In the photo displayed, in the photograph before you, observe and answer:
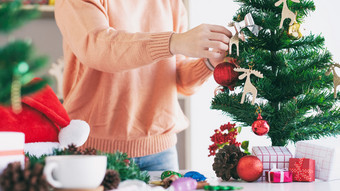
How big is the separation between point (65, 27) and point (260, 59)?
25.0 inches

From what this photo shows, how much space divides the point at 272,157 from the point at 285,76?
0.66ft

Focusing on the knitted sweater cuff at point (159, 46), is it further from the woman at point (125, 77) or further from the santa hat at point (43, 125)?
the santa hat at point (43, 125)

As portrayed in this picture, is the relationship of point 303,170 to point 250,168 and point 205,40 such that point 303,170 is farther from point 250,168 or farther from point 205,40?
point 205,40

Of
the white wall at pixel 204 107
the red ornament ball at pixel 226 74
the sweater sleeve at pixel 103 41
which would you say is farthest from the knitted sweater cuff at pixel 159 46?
the white wall at pixel 204 107

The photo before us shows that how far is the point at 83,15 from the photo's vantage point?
109 cm

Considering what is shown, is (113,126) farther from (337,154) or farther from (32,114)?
(337,154)

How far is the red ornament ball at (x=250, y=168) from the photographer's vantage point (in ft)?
2.66

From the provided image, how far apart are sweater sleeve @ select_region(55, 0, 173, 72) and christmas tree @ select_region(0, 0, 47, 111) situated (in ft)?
1.92

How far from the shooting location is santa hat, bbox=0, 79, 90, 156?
0.76 m

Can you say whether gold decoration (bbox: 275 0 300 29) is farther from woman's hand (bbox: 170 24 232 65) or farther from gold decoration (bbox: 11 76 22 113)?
gold decoration (bbox: 11 76 22 113)

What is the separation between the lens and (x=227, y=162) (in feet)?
2.80

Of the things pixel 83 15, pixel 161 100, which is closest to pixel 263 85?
pixel 161 100

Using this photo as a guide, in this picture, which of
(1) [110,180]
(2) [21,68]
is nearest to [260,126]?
(1) [110,180]

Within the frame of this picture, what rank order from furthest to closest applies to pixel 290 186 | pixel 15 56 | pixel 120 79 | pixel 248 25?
pixel 120 79 → pixel 248 25 → pixel 290 186 → pixel 15 56
